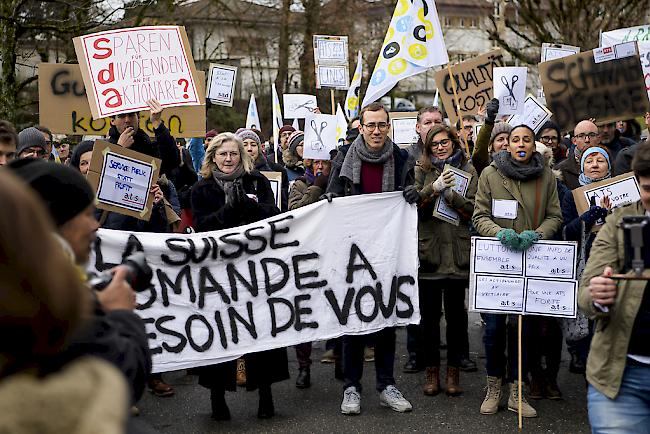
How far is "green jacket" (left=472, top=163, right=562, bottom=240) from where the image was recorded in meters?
6.42

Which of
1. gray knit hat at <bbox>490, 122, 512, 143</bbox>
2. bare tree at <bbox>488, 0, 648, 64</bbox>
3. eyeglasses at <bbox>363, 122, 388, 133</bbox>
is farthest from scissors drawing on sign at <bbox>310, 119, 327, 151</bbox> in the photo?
bare tree at <bbox>488, 0, 648, 64</bbox>

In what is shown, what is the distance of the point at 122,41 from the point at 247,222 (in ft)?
6.51

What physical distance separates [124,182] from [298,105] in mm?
9544

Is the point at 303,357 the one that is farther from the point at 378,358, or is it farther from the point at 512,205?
the point at 512,205

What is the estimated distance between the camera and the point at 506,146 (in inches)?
292

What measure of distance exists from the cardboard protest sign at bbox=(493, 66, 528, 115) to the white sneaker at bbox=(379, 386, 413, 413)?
4557 mm

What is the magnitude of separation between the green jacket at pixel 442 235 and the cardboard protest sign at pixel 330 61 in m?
6.87

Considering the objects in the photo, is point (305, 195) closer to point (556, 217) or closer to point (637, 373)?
point (556, 217)

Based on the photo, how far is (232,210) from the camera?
21.4ft

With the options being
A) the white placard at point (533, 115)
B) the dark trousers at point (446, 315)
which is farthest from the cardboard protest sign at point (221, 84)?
the dark trousers at point (446, 315)

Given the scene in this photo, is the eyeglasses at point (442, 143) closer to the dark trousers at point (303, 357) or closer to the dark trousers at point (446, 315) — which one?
the dark trousers at point (446, 315)

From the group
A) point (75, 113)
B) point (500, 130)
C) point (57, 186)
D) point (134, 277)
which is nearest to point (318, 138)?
point (75, 113)

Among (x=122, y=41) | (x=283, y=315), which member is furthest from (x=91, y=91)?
(x=283, y=315)

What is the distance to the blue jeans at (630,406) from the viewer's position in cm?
363
